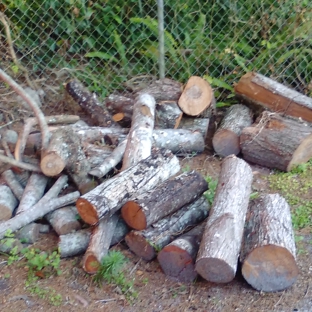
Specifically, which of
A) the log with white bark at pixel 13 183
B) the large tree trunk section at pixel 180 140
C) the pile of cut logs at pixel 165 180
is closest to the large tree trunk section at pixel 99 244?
the pile of cut logs at pixel 165 180

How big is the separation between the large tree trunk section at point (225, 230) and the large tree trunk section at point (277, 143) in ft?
3.53

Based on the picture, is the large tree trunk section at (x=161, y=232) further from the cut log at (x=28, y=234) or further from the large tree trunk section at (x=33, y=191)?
the large tree trunk section at (x=33, y=191)

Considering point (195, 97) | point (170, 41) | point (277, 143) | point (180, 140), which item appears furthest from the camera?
point (170, 41)

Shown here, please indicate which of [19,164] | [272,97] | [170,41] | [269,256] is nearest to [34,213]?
[19,164]

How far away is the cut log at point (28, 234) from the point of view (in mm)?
4156

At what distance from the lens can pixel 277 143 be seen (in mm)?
5277

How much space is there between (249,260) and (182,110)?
250 centimetres

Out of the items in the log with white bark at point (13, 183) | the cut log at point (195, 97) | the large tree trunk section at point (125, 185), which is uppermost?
the cut log at point (195, 97)

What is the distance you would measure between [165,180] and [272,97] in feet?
6.60

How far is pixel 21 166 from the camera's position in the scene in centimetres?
460

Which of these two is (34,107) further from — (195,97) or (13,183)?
(195,97)

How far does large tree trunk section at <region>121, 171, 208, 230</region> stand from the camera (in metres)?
3.88

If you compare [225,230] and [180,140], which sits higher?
[225,230]

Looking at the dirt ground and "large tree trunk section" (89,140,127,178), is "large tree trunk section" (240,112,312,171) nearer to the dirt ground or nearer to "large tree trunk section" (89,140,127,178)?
"large tree trunk section" (89,140,127,178)
